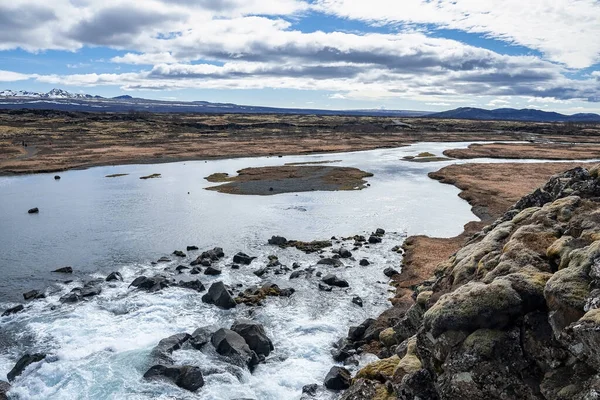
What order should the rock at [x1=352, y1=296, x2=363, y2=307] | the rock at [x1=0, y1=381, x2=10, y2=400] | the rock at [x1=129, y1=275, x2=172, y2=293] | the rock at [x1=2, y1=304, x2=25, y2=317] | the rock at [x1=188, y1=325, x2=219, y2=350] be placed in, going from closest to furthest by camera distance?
the rock at [x1=0, y1=381, x2=10, y2=400]
the rock at [x1=188, y1=325, x2=219, y2=350]
the rock at [x1=2, y1=304, x2=25, y2=317]
the rock at [x1=352, y1=296, x2=363, y2=307]
the rock at [x1=129, y1=275, x2=172, y2=293]

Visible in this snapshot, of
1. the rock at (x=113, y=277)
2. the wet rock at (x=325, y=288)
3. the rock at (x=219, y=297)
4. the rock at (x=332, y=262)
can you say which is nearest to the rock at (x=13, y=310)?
the rock at (x=113, y=277)

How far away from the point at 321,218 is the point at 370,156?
7726 centimetres

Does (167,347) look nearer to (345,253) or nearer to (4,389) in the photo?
(4,389)

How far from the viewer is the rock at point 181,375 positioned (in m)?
22.6

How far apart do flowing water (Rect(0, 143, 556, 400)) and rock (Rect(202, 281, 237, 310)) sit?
650 mm

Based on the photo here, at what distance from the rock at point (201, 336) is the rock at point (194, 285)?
282 inches

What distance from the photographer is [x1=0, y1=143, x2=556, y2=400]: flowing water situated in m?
23.9

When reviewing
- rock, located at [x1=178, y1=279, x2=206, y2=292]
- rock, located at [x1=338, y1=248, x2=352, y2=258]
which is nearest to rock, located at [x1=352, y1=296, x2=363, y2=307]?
rock, located at [x1=338, y1=248, x2=352, y2=258]

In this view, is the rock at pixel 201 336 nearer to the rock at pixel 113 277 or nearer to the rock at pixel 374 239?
the rock at pixel 113 277

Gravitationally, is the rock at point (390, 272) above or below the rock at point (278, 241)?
below

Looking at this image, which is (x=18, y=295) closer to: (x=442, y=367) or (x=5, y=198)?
(x=442, y=367)

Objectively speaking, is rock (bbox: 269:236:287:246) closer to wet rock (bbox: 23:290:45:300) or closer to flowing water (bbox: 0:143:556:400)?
flowing water (bbox: 0:143:556:400)

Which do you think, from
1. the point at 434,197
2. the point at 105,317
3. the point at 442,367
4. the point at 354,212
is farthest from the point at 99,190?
the point at 442,367

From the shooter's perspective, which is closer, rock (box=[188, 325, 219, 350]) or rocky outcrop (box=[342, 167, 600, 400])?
rocky outcrop (box=[342, 167, 600, 400])
